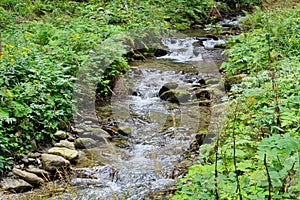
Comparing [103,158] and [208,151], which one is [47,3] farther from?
[208,151]

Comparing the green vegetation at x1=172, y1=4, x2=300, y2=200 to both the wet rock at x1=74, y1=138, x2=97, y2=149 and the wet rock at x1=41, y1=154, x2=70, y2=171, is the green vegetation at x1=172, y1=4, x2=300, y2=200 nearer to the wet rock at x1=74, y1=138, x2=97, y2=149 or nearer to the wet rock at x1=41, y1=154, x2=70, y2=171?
the wet rock at x1=41, y1=154, x2=70, y2=171

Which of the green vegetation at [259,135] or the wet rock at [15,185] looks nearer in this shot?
the green vegetation at [259,135]

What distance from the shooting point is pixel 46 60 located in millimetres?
6652

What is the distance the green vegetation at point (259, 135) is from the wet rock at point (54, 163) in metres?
1.84

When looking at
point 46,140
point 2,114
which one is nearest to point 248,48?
point 46,140

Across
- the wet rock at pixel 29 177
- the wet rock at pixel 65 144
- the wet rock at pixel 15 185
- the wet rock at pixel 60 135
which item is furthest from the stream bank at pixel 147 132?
the wet rock at pixel 15 185

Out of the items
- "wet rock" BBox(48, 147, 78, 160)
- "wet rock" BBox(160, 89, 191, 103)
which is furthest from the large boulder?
"wet rock" BBox(160, 89, 191, 103)

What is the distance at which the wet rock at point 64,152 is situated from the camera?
16.9ft

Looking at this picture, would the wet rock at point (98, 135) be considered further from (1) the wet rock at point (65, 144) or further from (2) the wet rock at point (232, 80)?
(2) the wet rock at point (232, 80)

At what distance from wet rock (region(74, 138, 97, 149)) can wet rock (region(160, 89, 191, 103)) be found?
2387 mm

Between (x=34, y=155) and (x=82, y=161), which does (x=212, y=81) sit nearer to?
(x=82, y=161)

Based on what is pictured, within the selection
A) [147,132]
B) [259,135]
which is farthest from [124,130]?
[259,135]

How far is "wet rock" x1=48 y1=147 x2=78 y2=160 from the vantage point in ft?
16.9

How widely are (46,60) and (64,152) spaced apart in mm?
2277
